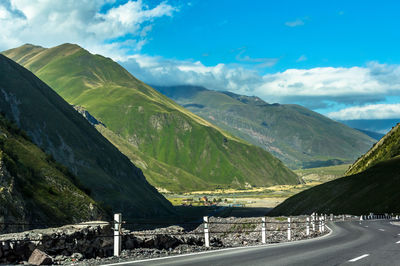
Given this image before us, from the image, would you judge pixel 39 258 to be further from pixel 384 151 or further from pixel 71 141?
pixel 384 151

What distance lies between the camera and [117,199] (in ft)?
391

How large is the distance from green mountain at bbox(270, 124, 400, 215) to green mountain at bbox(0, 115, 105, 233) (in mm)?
64574

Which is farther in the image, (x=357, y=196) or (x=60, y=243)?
(x=357, y=196)

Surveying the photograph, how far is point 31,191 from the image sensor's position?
63094mm

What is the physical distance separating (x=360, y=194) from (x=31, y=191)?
85.3 meters

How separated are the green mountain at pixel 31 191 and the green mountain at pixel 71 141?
1338 inches

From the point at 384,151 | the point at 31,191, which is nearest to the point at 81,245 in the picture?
the point at 31,191

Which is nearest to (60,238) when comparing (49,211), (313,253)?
(313,253)

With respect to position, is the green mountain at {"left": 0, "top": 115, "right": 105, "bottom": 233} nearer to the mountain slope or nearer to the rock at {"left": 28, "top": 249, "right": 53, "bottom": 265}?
the rock at {"left": 28, "top": 249, "right": 53, "bottom": 265}

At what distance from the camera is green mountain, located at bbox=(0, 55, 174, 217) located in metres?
120

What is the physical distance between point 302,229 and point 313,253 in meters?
42.2

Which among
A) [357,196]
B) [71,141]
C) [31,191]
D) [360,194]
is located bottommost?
[357,196]

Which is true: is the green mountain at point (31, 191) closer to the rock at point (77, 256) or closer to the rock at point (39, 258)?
the rock at point (77, 256)

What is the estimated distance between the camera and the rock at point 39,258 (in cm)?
1583
